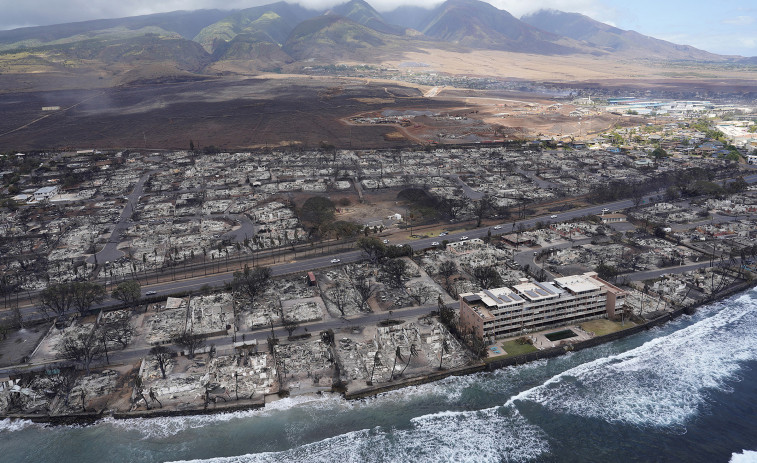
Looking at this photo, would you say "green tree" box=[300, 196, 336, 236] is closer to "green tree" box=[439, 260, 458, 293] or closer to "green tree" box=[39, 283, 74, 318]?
"green tree" box=[439, 260, 458, 293]

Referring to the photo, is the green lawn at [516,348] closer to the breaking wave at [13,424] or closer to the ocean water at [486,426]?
the ocean water at [486,426]

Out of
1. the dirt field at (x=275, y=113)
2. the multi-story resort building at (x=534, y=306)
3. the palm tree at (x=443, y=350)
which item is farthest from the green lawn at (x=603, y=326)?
the dirt field at (x=275, y=113)

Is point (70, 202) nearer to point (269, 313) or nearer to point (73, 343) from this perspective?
point (73, 343)

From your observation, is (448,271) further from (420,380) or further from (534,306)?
(420,380)

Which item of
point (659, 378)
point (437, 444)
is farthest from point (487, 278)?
point (437, 444)

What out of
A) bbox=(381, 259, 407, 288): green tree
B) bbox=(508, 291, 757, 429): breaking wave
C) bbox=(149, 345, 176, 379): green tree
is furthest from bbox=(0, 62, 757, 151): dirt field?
bbox=(508, 291, 757, 429): breaking wave
